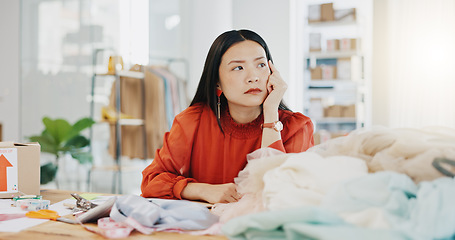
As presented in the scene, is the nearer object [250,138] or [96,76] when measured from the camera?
[250,138]

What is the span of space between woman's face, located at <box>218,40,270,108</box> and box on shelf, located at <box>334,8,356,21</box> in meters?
3.90

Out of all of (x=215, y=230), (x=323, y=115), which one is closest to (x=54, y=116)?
(x=323, y=115)

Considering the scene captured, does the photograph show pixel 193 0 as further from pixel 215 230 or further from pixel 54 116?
pixel 215 230

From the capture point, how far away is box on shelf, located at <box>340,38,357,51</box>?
5.11m

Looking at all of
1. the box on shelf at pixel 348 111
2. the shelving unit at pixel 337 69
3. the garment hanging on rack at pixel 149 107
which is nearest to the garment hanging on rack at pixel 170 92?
the garment hanging on rack at pixel 149 107

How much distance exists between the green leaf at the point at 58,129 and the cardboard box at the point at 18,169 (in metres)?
2.08

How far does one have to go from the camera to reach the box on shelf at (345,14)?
5035 mm

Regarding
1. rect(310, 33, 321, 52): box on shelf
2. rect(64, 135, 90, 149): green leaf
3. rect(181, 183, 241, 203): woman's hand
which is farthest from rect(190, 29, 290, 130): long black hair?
rect(310, 33, 321, 52): box on shelf

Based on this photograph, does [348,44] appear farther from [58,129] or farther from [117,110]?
[58,129]

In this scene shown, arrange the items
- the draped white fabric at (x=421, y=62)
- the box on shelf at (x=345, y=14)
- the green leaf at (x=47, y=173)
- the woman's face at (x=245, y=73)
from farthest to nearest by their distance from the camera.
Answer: the box on shelf at (x=345, y=14)
the draped white fabric at (x=421, y=62)
the green leaf at (x=47, y=173)
the woman's face at (x=245, y=73)

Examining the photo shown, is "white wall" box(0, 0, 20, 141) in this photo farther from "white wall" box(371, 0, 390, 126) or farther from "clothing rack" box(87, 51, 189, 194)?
"white wall" box(371, 0, 390, 126)

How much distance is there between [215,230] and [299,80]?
4.28 meters

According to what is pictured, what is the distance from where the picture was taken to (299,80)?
16.3 feet

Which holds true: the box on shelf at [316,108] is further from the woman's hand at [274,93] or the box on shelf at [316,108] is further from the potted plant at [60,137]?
the woman's hand at [274,93]
